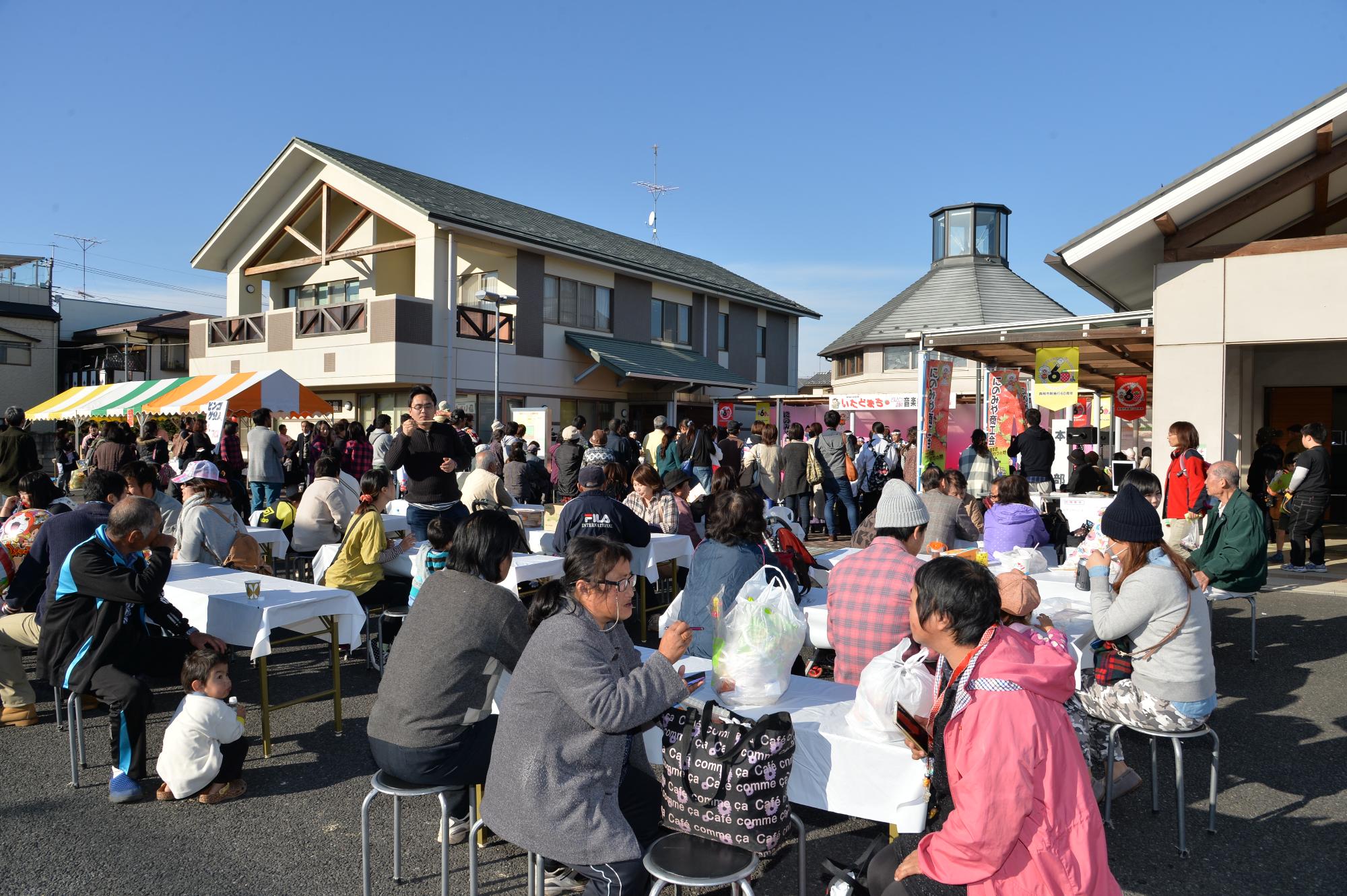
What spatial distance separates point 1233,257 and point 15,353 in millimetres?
34222

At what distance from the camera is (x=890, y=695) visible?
260 cm

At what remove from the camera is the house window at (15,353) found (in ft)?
90.1

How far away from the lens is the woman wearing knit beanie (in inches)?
135

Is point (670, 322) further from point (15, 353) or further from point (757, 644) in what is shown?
point (15, 353)

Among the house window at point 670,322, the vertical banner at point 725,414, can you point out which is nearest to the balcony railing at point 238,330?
the house window at point 670,322

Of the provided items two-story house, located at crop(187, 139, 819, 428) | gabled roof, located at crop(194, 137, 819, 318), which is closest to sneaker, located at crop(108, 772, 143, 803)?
two-story house, located at crop(187, 139, 819, 428)

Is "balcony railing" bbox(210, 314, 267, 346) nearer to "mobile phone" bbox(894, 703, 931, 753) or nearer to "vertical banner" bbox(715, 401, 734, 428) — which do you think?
"vertical banner" bbox(715, 401, 734, 428)

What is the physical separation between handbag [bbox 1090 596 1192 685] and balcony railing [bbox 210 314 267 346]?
20.0 m

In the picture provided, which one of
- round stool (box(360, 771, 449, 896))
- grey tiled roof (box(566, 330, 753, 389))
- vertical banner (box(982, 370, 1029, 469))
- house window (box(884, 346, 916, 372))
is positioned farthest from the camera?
house window (box(884, 346, 916, 372))

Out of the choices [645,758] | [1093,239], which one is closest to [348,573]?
[645,758]

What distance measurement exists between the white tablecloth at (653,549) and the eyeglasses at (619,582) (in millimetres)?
3603

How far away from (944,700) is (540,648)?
1152 millimetres

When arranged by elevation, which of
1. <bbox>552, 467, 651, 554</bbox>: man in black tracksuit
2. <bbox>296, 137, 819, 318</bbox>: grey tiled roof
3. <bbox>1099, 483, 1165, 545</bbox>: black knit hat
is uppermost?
<bbox>296, 137, 819, 318</bbox>: grey tiled roof

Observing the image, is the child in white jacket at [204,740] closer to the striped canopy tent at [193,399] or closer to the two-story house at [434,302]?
the striped canopy tent at [193,399]
